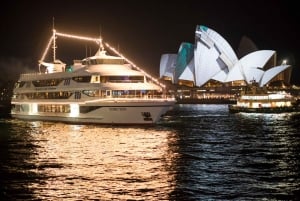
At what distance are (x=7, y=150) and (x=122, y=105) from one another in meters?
16.7

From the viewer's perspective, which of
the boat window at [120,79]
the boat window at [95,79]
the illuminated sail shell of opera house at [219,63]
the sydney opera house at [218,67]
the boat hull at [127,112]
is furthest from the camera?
the sydney opera house at [218,67]

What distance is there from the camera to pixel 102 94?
4812cm

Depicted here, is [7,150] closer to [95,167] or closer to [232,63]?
[95,167]

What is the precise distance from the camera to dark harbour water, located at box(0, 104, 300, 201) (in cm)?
1869

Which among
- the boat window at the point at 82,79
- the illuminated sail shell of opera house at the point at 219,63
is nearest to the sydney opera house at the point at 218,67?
the illuminated sail shell of opera house at the point at 219,63

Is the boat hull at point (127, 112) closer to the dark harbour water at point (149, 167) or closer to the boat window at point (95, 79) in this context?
the boat window at point (95, 79)

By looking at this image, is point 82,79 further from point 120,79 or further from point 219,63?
point 219,63

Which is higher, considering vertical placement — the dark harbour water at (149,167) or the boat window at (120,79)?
the boat window at (120,79)

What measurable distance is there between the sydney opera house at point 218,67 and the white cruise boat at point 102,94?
81.3 meters

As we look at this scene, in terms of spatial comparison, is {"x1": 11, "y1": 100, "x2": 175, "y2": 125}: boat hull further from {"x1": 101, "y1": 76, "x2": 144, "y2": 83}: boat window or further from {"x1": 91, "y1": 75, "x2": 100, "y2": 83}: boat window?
{"x1": 101, "y1": 76, "x2": 144, "y2": 83}: boat window

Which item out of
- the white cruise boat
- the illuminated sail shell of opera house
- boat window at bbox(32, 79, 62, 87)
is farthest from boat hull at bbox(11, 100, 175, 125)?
the illuminated sail shell of opera house

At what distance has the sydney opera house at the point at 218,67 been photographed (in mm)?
136750

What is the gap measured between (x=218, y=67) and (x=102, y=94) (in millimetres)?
104185

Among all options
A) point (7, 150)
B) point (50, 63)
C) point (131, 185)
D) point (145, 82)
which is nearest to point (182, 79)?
point (50, 63)
